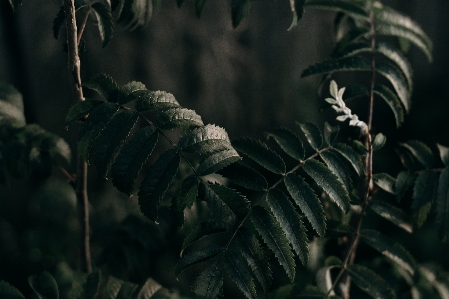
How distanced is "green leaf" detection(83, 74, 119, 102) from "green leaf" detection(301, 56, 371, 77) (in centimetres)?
40

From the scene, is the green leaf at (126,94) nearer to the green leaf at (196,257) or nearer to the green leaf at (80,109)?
the green leaf at (80,109)

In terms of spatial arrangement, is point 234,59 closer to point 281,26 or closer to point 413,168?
point 281,26

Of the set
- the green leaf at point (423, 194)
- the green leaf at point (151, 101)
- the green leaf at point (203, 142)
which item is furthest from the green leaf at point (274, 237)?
the green leaf at point (423, 194)

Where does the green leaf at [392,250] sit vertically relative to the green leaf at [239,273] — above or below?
below

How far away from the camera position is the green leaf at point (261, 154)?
85 centimetres

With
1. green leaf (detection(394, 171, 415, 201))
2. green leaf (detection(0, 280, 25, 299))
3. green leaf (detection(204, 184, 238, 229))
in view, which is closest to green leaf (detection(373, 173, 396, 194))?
green leaf (detection(394, 171, 415, 201))

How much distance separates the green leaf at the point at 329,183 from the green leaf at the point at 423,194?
8.0 inches

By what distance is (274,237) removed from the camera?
0.75 metres

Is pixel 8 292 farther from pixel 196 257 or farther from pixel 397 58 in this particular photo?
pixel 397 58

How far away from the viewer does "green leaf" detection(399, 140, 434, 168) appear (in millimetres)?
987

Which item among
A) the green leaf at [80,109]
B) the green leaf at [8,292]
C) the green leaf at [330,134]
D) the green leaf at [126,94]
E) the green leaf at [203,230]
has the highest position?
the green leaf at [126,94]

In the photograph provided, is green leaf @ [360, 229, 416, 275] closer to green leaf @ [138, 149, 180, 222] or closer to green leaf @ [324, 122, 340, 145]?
green leaf @ [324, 122, 340, 145]

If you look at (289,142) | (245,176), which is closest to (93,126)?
(245,176)

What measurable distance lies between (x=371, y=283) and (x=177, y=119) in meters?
0.50
